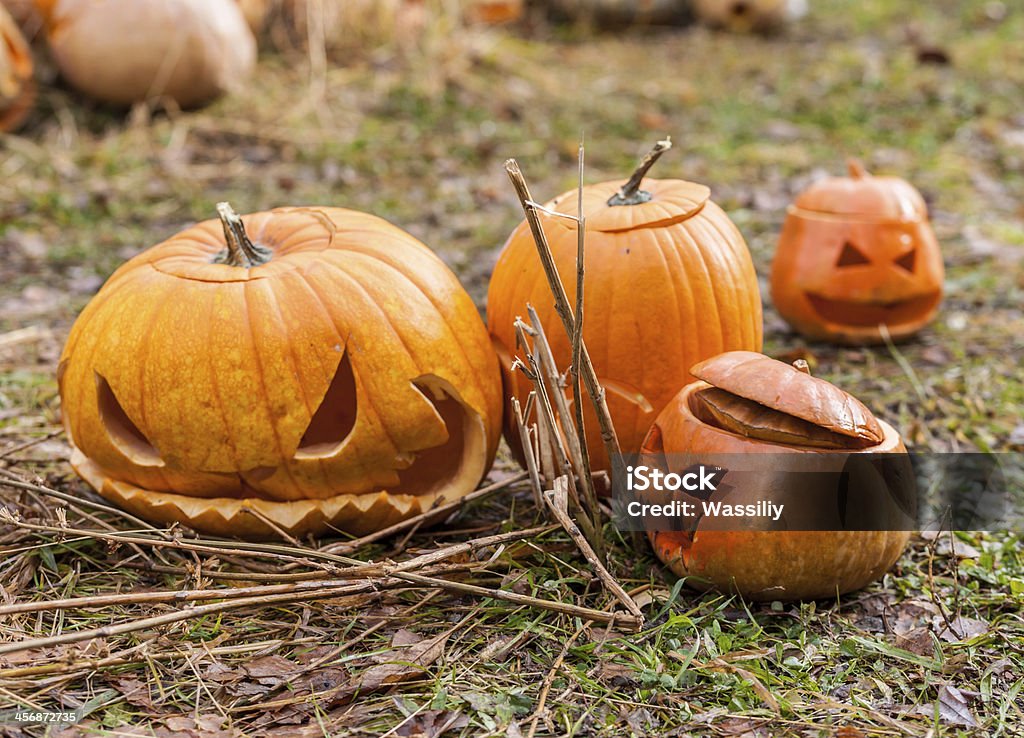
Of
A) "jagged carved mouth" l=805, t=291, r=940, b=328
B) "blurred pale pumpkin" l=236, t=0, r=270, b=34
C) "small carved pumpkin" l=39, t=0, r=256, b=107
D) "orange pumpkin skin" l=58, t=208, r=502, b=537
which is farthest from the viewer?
"blurred pale pumpkin" l=236, t=0, r=270, b=34

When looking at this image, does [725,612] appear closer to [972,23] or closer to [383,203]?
[383,203]

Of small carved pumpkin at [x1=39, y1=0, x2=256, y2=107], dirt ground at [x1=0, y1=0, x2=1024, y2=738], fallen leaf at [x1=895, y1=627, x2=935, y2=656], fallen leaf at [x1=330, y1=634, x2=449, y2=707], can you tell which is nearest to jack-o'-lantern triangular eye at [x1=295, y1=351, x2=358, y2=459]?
dirt ground at [x1=0, y1=0, x2=1024, y2=738]

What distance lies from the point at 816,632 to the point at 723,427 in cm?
51

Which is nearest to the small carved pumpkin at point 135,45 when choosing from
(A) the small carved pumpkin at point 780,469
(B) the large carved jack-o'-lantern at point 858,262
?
(B) the large carved jack-o'-lantern at point 858,262

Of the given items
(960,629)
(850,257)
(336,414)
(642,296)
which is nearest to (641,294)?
(642,296)

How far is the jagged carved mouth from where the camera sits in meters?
4.12

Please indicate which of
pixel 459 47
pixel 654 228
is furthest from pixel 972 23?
pixel 654 228

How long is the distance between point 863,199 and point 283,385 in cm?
254

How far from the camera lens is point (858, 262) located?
4.06 m

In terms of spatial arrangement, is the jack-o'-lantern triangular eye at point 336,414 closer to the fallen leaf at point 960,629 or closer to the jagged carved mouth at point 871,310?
the fallen leaf at point 960,629

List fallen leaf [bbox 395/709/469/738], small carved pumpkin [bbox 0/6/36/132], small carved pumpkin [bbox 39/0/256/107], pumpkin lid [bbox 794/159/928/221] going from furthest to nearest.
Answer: small carved pumpkin [bbox 39/0/256/107] → small carved pumpkin [bbox 0/6/36/132] → pumpkin lid [bbox 794/159/928/221] → fallen leaf [bbox 395/709/469/738]

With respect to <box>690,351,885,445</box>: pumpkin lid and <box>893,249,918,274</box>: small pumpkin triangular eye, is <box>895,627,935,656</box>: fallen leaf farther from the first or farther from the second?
<box>893,249,918,274</box>: small pumpkin triangular eye

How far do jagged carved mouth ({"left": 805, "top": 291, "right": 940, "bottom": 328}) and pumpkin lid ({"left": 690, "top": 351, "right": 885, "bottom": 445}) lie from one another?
1.81 meters

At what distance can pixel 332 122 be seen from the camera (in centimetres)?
694
